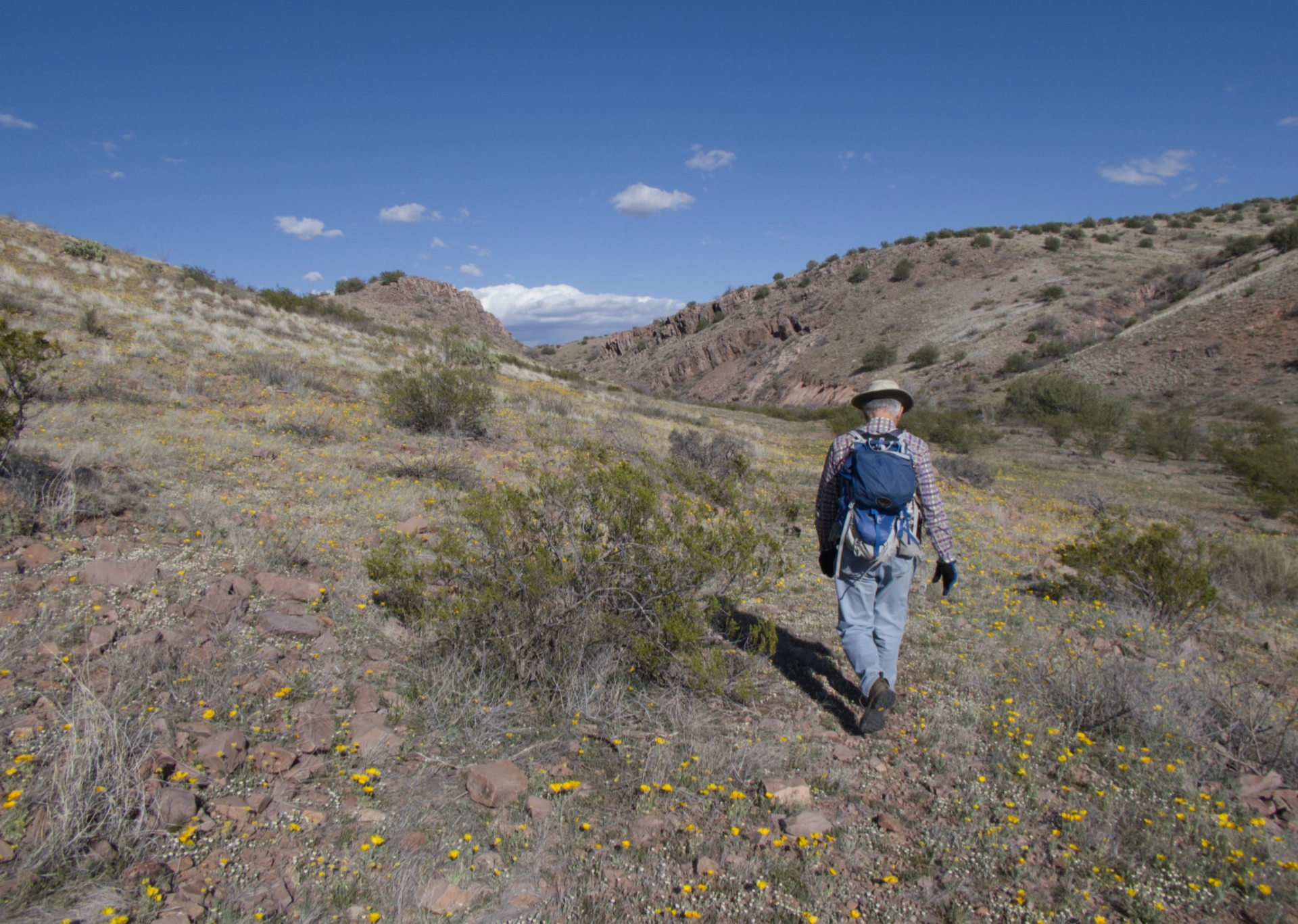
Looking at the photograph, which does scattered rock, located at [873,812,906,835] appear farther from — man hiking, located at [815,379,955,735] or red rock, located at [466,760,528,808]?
red rock, located at [466,760,528,808]

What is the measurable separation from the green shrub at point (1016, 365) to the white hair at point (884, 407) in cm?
3162

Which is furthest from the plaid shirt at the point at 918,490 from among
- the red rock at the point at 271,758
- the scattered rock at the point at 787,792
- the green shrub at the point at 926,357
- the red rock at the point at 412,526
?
the green shrub at the point at 926,357

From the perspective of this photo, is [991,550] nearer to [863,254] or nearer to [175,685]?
[175,685]

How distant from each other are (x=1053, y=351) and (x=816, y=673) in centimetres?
3278

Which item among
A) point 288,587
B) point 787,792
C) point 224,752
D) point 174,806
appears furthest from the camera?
point 288,587

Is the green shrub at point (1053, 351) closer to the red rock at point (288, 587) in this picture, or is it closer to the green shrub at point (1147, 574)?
the green shrub at point (1147, 574)

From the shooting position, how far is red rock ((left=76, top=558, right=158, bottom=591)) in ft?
11.6

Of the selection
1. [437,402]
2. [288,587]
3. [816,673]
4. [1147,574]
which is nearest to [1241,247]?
[1147,574]

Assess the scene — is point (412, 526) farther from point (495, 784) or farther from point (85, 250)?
point (85, 250)

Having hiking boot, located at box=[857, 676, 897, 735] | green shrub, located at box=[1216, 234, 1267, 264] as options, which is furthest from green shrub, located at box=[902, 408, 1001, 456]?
green shrub, located at box=[1216, 234, 1267, 264]

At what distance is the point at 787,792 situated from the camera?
2762 millimetres

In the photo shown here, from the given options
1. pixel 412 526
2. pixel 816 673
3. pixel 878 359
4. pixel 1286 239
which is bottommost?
pixel 816 673

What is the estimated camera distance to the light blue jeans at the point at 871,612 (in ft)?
11.2

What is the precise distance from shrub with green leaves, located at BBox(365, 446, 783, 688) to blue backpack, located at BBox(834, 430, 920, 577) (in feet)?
1.81
